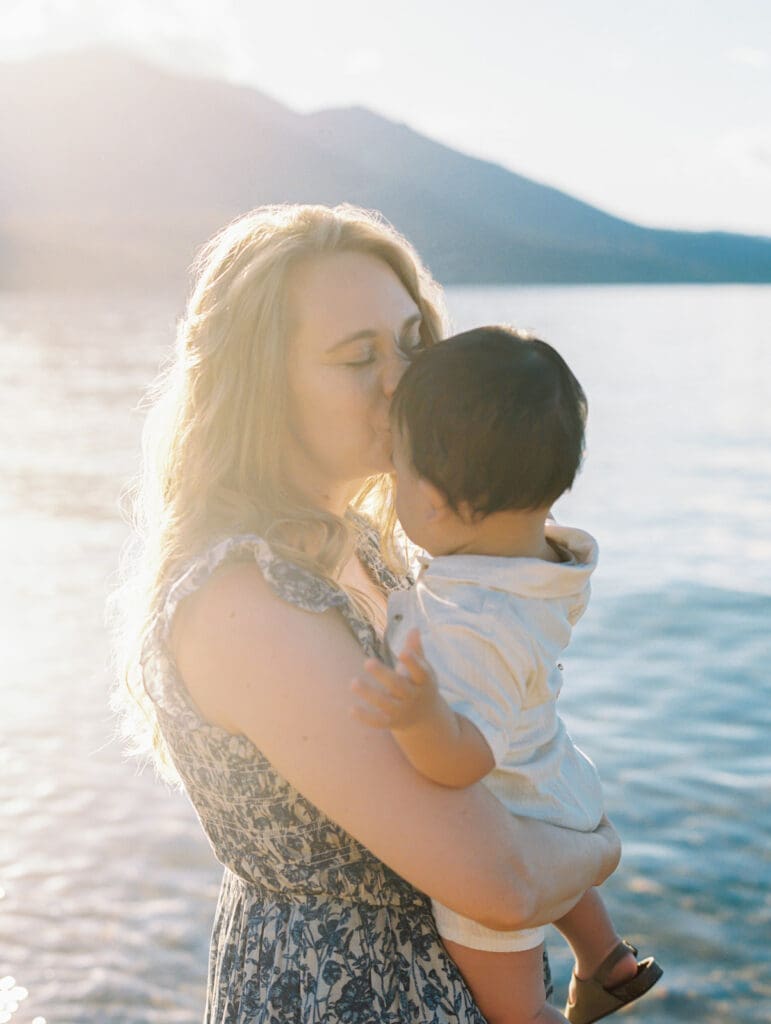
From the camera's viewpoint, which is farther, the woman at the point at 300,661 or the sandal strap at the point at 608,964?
the sandal strap at the point at 608,964

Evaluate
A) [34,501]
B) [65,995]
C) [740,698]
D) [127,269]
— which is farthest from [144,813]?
[127,269]

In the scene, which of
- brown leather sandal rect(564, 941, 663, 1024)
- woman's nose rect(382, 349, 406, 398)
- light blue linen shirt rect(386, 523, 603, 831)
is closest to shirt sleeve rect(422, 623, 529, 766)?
light blue linen shirt rect(386, 523, 603, 831)

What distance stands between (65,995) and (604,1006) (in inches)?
116

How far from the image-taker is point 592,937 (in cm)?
230

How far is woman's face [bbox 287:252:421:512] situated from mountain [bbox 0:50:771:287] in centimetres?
8586

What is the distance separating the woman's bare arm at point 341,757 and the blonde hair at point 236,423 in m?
0.16

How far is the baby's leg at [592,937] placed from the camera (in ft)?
7.52

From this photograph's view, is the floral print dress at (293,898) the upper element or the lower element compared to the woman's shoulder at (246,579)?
lower

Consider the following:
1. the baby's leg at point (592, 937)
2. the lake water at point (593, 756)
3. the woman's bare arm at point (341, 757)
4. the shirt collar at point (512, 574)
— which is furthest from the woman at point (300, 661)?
the lake water at point (593, 756)

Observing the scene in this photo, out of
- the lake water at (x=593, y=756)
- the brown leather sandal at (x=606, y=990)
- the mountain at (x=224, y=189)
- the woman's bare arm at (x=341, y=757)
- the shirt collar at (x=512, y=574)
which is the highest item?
the shirt collar at (x=512, y=574)

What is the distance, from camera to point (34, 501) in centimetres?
1344

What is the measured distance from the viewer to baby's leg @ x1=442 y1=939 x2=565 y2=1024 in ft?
6.47

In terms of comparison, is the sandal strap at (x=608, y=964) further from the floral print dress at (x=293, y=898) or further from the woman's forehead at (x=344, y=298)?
the woman's forehead at (x=344, y=298)

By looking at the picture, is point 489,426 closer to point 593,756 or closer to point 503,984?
point 503,984
